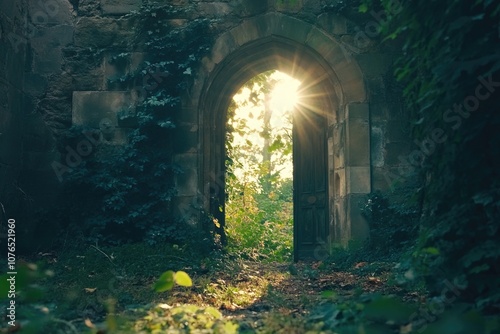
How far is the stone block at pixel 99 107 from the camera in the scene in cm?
802

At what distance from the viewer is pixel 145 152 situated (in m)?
7.89

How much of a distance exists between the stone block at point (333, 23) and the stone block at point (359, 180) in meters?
1.94

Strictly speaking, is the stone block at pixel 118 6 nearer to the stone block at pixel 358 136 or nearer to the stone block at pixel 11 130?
the stone block at pixel 11 130

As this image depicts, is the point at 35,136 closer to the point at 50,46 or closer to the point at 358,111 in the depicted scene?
the point at 50,46

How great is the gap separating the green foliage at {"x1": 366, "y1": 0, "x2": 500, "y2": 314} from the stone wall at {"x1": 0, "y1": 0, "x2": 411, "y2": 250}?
4.30 metres

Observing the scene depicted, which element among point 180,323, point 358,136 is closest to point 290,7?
point 358,136

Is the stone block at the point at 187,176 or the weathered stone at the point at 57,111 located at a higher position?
the weathered stone at the point at 57,111

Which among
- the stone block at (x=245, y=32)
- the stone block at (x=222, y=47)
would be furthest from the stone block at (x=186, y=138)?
the stone block at (x=245, y=32)

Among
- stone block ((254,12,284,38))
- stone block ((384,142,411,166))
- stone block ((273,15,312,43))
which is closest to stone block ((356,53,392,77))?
stone block ((273,15,312,43))

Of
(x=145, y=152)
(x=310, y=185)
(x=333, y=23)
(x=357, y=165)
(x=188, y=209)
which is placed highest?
(x=333, y=23)

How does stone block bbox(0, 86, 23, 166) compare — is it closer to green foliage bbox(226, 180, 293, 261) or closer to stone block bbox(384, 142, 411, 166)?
green foliage bbox(226, 180, 293, 261)

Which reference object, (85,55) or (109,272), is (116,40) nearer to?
(85,55)

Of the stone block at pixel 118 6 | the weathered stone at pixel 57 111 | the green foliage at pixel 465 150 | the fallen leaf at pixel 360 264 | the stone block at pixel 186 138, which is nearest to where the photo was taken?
the green foliage at pixel 465 150

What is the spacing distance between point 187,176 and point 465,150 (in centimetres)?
503
